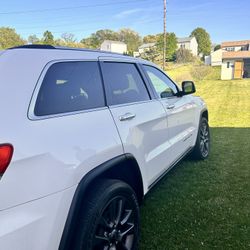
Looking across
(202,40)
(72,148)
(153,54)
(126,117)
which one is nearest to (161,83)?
(126,117)

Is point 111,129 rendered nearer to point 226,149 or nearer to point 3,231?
point 3,231

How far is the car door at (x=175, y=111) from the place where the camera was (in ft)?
12.3

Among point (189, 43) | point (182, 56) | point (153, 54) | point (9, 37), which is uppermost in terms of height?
point (9, 37)

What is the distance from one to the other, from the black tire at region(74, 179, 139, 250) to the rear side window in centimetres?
62

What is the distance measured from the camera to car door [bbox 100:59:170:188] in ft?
8.75

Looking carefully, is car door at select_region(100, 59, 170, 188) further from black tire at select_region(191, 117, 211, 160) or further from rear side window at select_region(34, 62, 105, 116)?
black tire at select_region(191, 117, 211, 160)

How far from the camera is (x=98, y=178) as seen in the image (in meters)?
2.34

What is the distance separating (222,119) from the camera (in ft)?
34.8

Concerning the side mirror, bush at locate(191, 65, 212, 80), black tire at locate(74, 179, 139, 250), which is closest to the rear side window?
black tire at locate(74, 179, 139, 250)

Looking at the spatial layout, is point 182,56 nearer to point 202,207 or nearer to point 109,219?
point 202,207

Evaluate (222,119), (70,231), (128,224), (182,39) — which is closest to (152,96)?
(128,224)

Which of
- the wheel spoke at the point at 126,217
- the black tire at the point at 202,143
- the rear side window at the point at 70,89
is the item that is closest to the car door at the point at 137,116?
the rear side window at the point at 70,89

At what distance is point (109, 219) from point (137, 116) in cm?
96

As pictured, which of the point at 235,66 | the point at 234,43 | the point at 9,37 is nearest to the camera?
the point at 235,66
